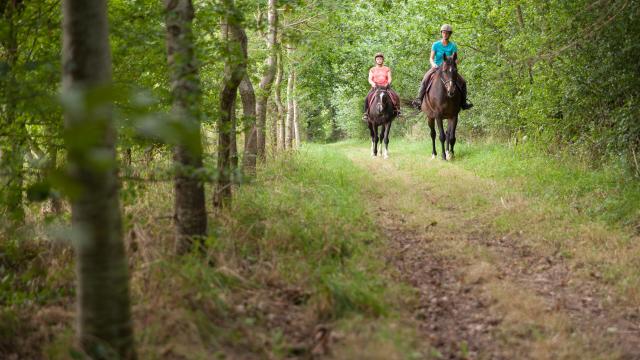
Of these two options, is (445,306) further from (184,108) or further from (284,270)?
(184,108)

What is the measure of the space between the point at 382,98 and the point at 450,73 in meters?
4.12

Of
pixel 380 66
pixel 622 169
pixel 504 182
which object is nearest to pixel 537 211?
pixel 622 169

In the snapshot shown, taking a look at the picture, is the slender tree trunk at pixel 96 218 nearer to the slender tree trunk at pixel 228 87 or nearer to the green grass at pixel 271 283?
the green grass at pixel 271 283

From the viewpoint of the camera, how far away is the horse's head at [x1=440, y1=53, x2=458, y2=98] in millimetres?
14121

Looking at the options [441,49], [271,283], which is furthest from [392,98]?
[271,283]

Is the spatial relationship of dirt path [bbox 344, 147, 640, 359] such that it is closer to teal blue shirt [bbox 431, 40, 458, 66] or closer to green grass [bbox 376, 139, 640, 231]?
green grass [bbox 376, 139, 640, 231]

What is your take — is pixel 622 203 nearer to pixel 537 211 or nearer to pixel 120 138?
pixel 537 211

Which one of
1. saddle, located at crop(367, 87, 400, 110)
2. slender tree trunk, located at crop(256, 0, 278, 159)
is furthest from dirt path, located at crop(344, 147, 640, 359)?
saddle, located at crop(367, 87, 400, 110)

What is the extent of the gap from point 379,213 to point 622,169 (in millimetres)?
3639

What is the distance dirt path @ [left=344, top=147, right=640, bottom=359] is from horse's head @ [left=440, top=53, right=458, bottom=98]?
6.21m

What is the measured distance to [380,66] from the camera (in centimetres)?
1820

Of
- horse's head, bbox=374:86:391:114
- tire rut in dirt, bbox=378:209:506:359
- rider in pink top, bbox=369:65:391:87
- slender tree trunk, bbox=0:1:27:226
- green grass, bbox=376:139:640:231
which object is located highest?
rider in pink top, bbox=369:65:391:87

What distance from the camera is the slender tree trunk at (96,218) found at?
8.33 ft

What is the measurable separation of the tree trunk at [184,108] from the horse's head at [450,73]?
10007mm
